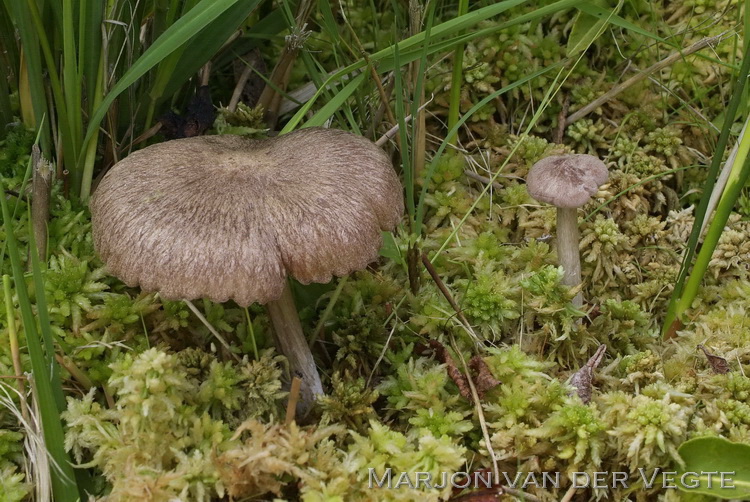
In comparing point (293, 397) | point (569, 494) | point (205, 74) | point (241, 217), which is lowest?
point (569, 494)

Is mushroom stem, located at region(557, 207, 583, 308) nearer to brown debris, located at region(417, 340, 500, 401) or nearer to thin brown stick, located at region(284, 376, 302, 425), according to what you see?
brown debris, located at region(417, 340, 500, 401)

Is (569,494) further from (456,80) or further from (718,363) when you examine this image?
(456,80)

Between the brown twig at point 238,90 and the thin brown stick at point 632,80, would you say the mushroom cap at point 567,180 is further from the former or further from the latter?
the brown twig at point 238,90

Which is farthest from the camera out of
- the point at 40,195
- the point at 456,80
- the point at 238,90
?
the point at 238,90

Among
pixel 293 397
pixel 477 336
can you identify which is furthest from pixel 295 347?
pixel 477 336

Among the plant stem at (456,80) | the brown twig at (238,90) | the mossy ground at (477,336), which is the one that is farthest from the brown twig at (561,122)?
the brown twig at (238,90)

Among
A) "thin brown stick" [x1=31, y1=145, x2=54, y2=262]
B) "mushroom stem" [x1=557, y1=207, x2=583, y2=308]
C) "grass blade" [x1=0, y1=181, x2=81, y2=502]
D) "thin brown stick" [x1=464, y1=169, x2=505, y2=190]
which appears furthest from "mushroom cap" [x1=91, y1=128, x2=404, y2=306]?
"thin brown stick" [x1=464, y1=169, x2=505, y2=190]

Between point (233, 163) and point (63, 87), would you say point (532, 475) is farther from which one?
point (63, 87)

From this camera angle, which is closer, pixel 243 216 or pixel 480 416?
pixel 243 216
